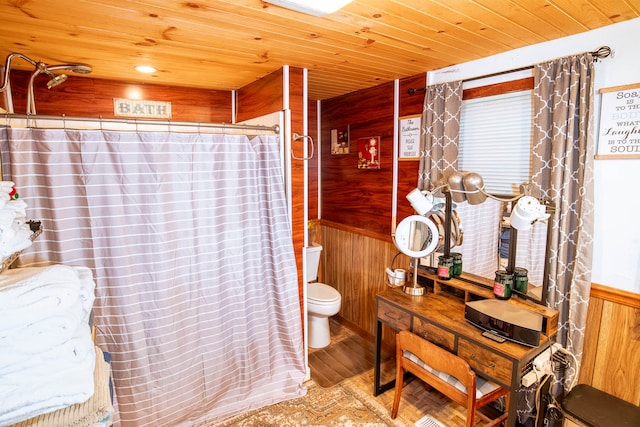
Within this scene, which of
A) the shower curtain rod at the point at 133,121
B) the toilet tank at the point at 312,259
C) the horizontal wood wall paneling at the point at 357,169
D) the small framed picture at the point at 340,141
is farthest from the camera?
the small framed picture at the point at 340,141

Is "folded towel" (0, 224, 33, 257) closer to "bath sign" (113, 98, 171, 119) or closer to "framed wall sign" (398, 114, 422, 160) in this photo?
"bath sign" (113, 98, 171, 119)

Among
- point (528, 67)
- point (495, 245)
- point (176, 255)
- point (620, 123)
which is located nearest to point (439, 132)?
point (528, 67)

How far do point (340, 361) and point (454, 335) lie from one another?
129cm

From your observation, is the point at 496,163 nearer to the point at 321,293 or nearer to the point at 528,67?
the point at 528,67

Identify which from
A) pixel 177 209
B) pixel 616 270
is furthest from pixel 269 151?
A: pixel 616 270

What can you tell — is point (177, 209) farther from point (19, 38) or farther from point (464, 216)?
point (464, 216)

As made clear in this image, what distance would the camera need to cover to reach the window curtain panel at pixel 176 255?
1596mm

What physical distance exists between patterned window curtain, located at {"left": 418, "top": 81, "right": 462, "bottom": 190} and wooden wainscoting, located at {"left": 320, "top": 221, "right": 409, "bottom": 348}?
2.26 ft

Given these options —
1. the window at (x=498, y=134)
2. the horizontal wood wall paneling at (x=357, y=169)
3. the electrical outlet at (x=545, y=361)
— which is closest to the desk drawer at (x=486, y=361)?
the electrical outlet at (x=545, y=361)

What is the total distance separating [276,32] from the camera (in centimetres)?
162

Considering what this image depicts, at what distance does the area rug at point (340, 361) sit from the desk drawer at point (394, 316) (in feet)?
2.31

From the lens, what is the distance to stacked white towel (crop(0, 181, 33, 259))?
0.89m

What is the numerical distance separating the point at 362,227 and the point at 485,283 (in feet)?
4.21

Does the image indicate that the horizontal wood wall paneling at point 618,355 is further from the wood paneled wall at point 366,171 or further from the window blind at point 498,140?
the wood paneled wall at point 366,171
